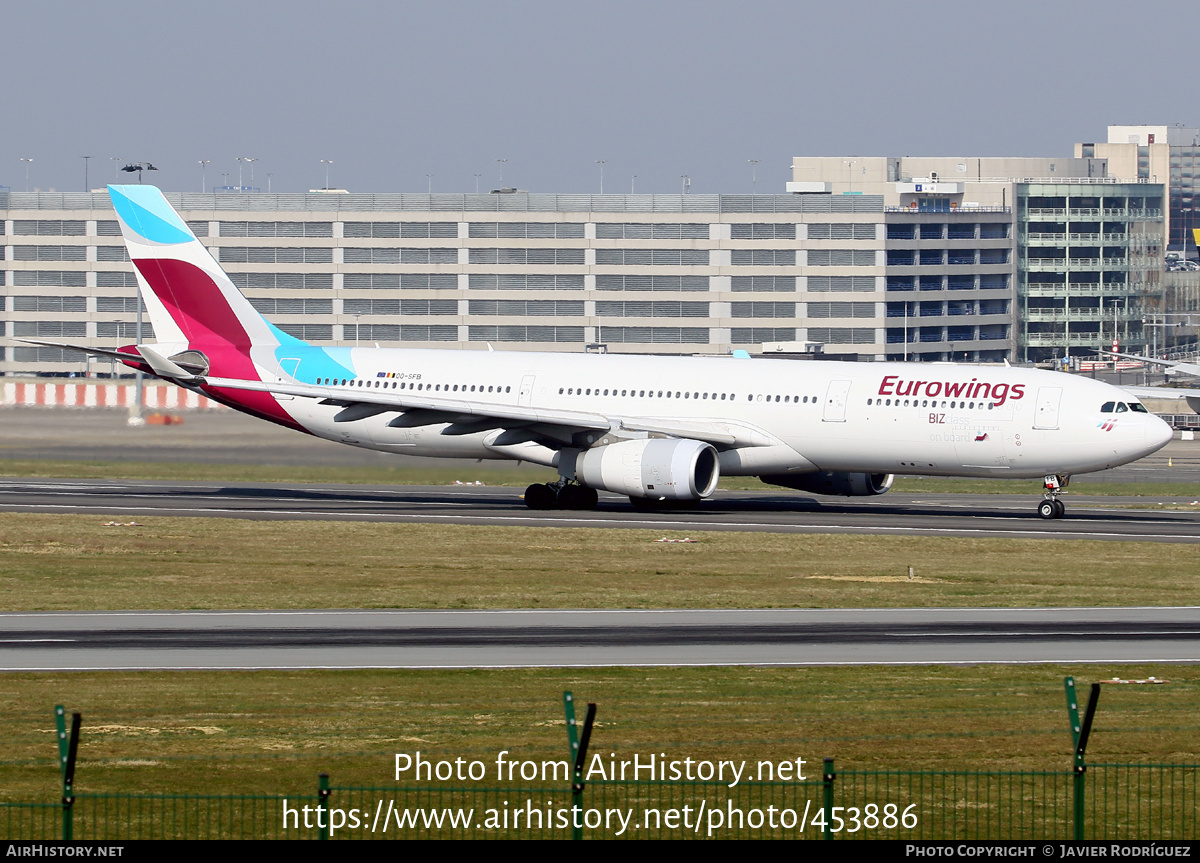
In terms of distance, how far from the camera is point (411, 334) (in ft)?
536

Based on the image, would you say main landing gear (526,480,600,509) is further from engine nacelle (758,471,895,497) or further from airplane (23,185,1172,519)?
engine nacelle (758,471,895,497)

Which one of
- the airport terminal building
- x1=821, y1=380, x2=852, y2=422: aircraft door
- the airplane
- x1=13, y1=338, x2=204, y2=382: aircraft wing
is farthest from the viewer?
the airport terminal building

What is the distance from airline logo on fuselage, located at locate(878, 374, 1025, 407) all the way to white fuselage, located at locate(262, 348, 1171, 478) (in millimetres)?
44

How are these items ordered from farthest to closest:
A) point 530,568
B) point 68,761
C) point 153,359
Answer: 1. point 153,359
2. point 530,568
3. point 68,761

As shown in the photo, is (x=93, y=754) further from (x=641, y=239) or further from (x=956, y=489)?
(x=641, y=239)

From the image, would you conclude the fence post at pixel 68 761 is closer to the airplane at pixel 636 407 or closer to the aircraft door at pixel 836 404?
the airplane at pixel 636 407

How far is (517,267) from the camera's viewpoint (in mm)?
164500

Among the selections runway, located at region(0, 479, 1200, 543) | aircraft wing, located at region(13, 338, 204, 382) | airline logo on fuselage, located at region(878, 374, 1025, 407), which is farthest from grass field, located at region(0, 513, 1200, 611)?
aircraft wing, located at region(13, 338, 204, 382)

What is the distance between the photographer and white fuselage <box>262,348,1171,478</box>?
163ft

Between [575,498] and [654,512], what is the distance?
262 cm

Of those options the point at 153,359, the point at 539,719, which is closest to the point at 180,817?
the point at 539,719

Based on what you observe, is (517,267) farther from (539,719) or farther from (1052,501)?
(539,719)

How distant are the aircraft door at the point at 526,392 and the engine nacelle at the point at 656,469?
4298mm

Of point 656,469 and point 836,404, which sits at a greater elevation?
point 836,404
